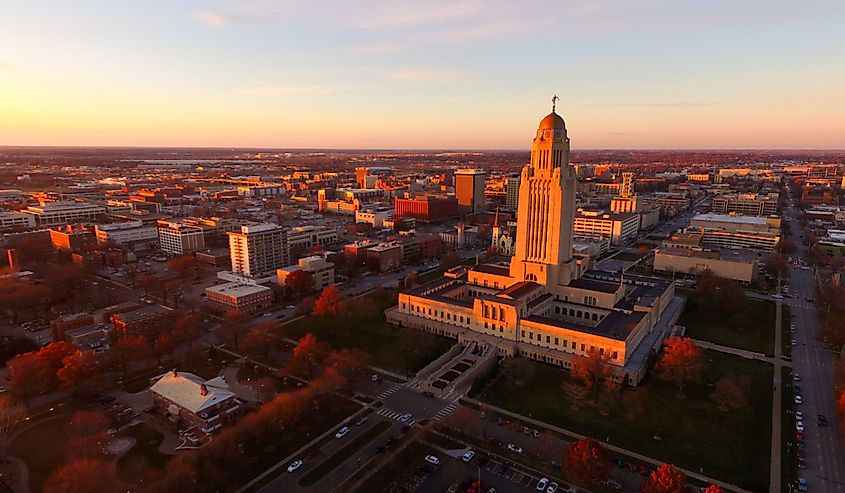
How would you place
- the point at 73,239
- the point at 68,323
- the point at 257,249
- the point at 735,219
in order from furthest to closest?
the point at 735,219 < the point at 73,239 < the point at 257,249 < the point at 68,323

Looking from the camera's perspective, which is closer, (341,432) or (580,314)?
(341,432)

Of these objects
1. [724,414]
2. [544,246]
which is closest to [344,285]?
[544,246]

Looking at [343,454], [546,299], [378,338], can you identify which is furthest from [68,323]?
[546,299]

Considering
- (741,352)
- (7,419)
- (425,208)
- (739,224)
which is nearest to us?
(7,419)

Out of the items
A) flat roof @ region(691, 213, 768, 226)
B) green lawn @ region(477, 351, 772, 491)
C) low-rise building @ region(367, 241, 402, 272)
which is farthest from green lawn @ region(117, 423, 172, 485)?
flat roof @ region(691, 213, 768, 226)

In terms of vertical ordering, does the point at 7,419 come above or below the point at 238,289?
below

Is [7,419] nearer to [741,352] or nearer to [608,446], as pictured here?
[608,446]

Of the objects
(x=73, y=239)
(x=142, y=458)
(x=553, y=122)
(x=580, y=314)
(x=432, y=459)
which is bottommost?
(x=432, y=459)
